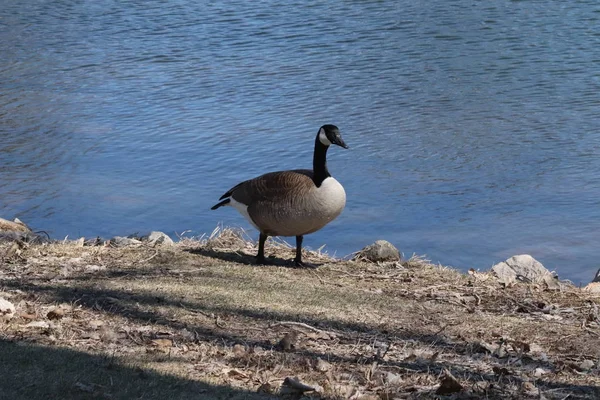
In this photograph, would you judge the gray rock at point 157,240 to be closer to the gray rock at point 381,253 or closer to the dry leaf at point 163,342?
the gray rock at point 381,253

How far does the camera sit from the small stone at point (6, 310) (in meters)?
5.57

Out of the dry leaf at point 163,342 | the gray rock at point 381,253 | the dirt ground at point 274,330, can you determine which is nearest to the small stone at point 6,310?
the dirt ground at point 274,330

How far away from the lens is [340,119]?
1394 cm

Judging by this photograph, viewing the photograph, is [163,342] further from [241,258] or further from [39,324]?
[241,258]

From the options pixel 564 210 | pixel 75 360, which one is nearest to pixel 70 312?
pixel 75 360

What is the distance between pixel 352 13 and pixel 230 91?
5491 millimetres

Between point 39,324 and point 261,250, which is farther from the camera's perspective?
point 261,250

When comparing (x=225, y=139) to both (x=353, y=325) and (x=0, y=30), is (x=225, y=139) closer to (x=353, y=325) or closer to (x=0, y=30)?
(x=353, y=325)

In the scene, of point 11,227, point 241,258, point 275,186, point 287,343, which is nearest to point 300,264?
point 241,258

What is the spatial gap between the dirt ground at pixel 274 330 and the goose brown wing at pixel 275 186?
0.54m

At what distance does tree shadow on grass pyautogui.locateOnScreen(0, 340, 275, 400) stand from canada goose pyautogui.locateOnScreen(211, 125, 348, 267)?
9.75ft

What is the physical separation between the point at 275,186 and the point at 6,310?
2788 millimetres

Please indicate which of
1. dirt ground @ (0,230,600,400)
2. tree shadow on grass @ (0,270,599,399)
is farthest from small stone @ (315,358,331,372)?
tree shadow on grass @ (0,270,599,399)

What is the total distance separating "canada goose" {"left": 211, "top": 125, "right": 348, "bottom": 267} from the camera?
25.1 feet
